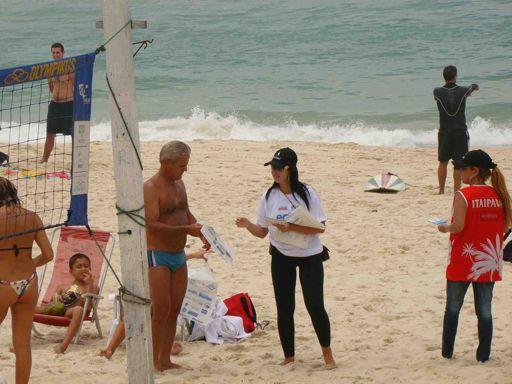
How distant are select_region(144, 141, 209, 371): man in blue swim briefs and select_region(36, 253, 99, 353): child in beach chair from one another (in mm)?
909

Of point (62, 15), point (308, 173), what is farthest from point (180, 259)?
point (62, 15)

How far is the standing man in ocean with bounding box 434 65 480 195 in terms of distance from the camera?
467 inches

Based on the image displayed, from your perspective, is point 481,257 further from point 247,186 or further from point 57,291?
point 247,186

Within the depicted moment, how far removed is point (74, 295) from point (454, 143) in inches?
236

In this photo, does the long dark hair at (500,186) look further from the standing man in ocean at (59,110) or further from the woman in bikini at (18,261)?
the standing man in ocean at (59,110)

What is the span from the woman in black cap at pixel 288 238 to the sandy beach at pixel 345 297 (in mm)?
510

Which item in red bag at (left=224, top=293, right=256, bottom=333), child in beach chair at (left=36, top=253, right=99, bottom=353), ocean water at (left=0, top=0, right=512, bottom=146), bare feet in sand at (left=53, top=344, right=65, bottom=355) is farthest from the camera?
ocean water at (left=0, top=0, right=512, bottom=146)

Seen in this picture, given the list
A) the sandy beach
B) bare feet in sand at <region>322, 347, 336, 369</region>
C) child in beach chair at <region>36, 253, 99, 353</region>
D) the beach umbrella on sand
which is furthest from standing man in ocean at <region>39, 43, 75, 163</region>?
bare feet in sand at <region>322, 347, 336, 369</region>

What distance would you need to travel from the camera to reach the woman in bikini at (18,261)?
5.75 meters

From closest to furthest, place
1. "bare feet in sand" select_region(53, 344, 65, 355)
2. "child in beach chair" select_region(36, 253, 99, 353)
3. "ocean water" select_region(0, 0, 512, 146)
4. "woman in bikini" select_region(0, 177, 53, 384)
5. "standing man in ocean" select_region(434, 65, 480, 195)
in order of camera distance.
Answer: "woman in bikini" select_region(0, 177, 53, 384)
"bare feet in sand" select_region(53, 344, 65, 355)
"child in beach chair" select_region(36, 253, 99, 353)
"standing man in ocean" select_region(434, 65, 480, 195)
"ocean water" select_region(0, 0, 512, 146)

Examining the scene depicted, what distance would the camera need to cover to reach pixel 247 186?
13.0 meters

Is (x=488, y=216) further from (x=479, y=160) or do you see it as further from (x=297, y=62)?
(x=297, y=62)

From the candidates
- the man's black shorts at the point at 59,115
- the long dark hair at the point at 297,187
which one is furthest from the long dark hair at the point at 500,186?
the man's black shorts at the point at 59,115

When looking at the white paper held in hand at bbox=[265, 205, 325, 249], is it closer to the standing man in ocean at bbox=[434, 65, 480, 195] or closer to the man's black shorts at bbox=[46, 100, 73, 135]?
the standing man in ocean at bbox=[434, 65, 480, 195]
